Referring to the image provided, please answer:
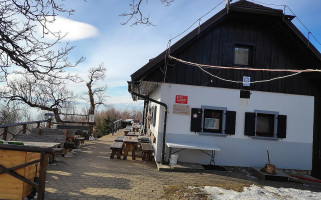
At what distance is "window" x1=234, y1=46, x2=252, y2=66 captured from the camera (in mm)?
9914

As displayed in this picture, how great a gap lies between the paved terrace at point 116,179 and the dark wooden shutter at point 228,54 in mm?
3859

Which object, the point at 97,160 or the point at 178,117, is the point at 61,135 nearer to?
the point at 97,160

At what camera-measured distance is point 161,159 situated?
30.0 feet

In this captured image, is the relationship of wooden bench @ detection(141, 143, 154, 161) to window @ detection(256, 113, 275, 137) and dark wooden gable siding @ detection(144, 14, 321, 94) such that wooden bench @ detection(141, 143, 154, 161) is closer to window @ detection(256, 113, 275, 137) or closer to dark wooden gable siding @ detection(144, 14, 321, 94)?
dark wooden gable siding @ detection(144, 14, 321, 94)

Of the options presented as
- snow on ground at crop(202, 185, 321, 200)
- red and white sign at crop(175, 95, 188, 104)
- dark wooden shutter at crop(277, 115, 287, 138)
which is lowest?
snow on ground at crop(202, 185, 321, 200)

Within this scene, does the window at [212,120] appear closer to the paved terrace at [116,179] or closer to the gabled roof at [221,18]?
the paved terrace at [116,179]

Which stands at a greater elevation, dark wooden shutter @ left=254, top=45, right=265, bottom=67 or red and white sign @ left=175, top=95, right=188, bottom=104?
dark wooden shutter @ left=254, top=45, right=265, bottom=67

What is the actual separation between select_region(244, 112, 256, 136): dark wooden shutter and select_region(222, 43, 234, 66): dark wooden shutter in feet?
6.45

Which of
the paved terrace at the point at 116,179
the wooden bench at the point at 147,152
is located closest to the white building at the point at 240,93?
the wooden bench at the point at 147,152

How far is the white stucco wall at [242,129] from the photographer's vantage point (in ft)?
30.3

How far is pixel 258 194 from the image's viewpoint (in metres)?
6.21

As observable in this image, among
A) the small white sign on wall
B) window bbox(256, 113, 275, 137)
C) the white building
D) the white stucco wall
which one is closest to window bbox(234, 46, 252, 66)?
the white building

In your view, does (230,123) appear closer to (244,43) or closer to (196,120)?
(196,120)

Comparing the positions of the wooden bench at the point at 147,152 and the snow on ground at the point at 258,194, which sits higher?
the wooden bench at the point at 147,152
